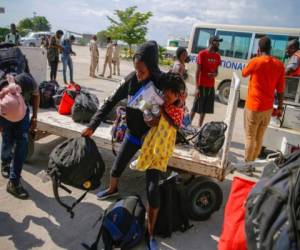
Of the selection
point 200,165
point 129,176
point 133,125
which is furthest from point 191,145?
point 133,125

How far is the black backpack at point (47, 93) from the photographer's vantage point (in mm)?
5420

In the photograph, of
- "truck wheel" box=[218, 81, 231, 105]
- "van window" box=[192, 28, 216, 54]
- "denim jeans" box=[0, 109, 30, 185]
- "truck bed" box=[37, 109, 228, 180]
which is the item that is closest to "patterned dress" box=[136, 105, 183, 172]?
"truck bed" box=[37, 109, 228, 180]

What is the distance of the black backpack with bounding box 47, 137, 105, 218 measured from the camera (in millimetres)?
3061

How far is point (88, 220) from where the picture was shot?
3467 mm

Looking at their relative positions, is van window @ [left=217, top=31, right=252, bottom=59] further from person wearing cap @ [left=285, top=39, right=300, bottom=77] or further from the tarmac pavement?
the tarmac pavement

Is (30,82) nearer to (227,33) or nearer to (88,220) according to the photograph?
(88,220)

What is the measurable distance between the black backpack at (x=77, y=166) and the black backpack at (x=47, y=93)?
2.40 m

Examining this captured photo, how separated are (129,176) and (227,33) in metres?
8.66

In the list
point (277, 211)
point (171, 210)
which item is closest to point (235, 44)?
point (171, 210)

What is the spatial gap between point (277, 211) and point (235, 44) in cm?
1079

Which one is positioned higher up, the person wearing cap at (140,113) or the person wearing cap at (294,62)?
the person wearing cap at (294,62)

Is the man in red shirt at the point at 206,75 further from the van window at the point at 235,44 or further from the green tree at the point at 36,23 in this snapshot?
the green tree at the point at 36,23

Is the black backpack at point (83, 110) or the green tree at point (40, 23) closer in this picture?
the black backpack at point (83, 110)

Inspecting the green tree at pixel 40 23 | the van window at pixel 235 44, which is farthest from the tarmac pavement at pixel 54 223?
the green tree at pixel 40 23
